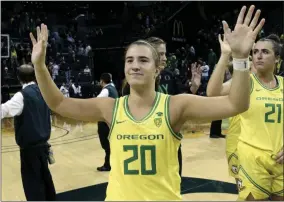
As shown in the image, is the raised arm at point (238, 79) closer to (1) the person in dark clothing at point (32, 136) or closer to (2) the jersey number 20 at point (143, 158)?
(2) the jersey number 20 at point (143, 158)

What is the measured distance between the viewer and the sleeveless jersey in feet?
10.1

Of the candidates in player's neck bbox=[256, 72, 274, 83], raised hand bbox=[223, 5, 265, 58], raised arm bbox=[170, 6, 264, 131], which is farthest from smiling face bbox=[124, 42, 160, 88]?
player's neck bbox=[256, 72, 274, 83]

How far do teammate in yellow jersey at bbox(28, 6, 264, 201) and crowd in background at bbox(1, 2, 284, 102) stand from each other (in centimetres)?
1351

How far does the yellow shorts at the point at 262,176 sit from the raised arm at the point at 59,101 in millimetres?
1419

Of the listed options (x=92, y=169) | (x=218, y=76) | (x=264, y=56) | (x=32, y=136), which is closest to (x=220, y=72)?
(x=218, y=76)

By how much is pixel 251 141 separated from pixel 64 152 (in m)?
5.38

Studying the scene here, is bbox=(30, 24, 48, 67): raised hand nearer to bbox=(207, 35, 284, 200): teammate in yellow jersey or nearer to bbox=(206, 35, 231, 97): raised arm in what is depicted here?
bbox=(206, 35, 231, 97): raised arm

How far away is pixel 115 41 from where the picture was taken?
1966 centimetres

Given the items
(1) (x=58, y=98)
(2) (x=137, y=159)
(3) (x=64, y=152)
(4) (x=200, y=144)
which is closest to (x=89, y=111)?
(1) (x=58, y=98)

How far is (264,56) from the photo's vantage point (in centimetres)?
321

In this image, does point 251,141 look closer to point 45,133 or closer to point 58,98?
point 58,98

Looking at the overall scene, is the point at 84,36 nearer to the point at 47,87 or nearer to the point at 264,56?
the point at 264,56

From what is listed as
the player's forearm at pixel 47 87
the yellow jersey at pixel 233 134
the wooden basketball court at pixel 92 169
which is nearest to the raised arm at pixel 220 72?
the player's forearm at pixel 47 87

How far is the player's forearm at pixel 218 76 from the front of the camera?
8.27 feet
